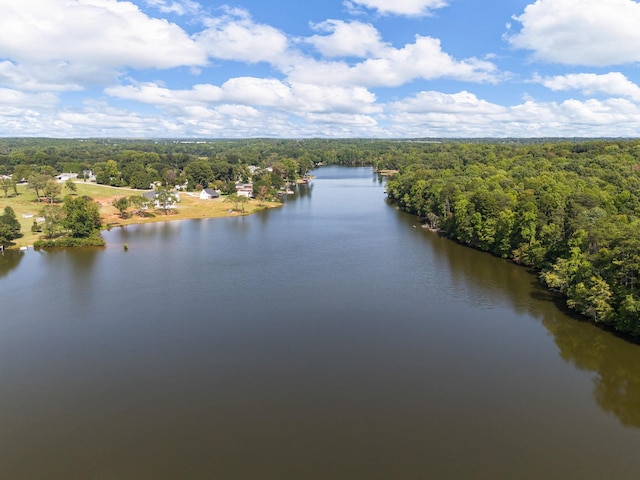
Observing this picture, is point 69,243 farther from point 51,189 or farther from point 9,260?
point 51,189

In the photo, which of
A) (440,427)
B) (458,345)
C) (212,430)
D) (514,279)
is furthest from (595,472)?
(514,279)

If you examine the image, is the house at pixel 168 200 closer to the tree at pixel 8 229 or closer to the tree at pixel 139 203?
the tree at pixel 139 203

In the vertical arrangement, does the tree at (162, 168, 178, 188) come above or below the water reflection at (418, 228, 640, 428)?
above

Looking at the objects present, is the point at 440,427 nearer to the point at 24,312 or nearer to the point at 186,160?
the point at 24,312

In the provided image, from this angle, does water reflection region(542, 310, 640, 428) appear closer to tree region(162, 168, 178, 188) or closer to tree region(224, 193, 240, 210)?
tree region(224, 193, 240, 210)

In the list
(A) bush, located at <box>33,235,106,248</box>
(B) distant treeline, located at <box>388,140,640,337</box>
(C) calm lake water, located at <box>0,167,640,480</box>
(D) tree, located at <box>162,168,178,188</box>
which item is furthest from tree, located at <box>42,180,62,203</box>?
(B) distant treeline, located at <box>388,140,640,337</box>
